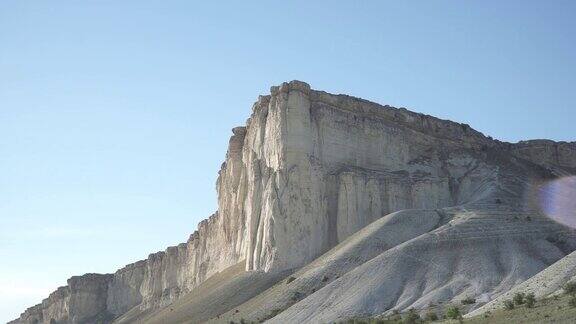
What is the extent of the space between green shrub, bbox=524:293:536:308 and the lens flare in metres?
26.5

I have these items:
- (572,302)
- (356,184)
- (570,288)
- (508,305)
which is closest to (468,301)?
(508,305)

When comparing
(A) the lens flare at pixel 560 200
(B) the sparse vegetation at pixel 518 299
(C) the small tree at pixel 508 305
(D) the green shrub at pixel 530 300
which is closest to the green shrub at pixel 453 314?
(C) the small tree at pixel 508 305

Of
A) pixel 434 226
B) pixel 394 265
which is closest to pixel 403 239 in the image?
pixel 434 226

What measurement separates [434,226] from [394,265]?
426 inches

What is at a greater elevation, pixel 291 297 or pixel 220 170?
pixel 220 170

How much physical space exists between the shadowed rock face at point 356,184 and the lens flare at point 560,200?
1.54 m

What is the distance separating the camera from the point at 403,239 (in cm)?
6850

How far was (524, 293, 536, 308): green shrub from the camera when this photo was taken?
41.8 m

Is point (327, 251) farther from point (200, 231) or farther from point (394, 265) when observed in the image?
point (200, 231)

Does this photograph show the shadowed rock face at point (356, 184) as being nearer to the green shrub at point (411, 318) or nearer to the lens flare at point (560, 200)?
the lens flare at point (560, 200)

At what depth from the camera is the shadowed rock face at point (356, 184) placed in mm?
66250

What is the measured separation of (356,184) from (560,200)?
1903 centimetres

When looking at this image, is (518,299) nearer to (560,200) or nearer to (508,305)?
(508,305)

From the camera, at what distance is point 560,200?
267ft
